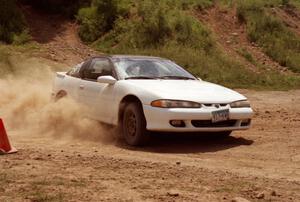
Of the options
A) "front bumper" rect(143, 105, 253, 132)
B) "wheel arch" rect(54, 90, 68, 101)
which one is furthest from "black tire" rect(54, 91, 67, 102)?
"front bumper" rect(143, 105, 253, 132)

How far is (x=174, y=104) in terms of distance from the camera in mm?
8164

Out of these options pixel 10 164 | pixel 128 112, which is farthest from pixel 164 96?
pixel 10 164

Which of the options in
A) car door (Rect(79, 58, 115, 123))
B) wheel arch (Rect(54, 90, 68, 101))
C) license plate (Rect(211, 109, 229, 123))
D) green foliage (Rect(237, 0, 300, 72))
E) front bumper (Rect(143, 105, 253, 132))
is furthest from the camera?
green foliage (Rect(237, 0, 300, 72))

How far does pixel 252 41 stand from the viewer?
28.0m

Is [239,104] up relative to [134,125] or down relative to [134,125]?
up

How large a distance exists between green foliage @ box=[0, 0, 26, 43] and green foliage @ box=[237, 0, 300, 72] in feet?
35.3

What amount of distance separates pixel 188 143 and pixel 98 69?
203 centimetres

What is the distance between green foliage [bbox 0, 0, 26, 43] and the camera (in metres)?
25.6

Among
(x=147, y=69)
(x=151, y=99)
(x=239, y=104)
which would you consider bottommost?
(x=239, y=104)

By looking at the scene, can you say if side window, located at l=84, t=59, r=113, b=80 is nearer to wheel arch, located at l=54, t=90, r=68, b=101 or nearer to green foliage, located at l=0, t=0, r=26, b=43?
wheel arch, located at l=54, t=90, r=68, b=101

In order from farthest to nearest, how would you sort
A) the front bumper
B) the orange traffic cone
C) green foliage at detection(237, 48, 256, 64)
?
green foliage at detection(237, 48, 256, 64)
the front bumper
the orange traffic cone

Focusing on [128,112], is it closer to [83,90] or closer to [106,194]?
[83,90]

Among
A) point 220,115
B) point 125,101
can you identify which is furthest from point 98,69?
point 220,115

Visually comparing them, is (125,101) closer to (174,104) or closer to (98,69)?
(174,104)
